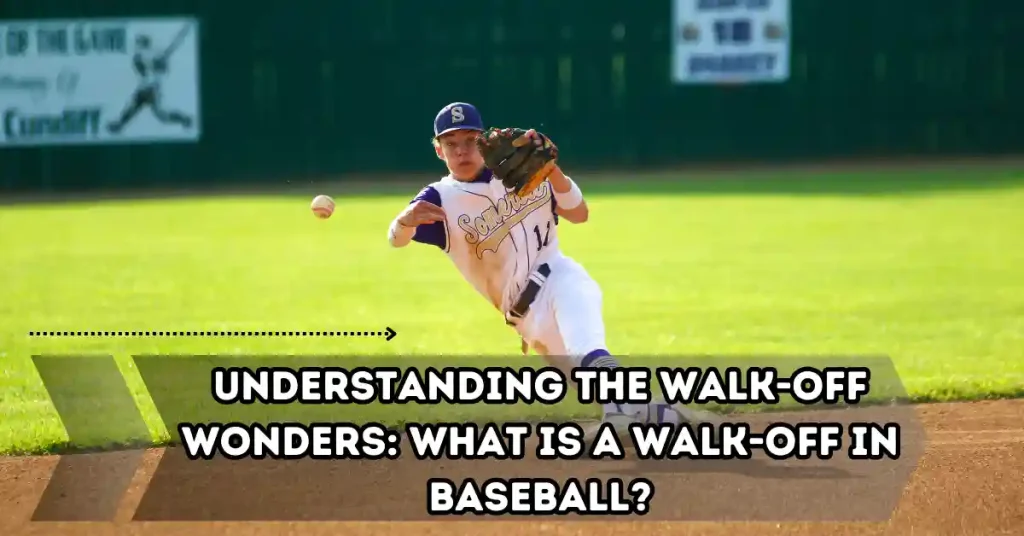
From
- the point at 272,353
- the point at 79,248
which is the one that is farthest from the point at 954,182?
the point at 272,353

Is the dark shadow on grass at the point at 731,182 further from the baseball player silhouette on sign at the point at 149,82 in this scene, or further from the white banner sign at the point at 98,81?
the baseball player silhouette on sign at the point at 149,82

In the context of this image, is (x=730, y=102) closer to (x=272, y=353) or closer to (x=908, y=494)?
(x=272, y=353)

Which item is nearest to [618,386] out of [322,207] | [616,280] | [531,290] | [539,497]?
[531,290]

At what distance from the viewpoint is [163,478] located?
237 inches

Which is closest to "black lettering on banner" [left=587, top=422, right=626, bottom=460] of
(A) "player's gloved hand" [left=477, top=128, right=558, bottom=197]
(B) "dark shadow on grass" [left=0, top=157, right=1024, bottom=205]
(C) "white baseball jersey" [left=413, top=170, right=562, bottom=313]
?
(C) "white baseball jersey" [left=413, top=170, right=562, bottom=313]

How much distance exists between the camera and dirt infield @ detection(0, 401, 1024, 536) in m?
5.08

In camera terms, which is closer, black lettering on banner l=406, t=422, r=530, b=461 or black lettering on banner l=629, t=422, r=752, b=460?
black lettering on banner l=629, t=422, r=752, b=460

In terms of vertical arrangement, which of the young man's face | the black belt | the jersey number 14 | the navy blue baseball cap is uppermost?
the navy blue baseball cap

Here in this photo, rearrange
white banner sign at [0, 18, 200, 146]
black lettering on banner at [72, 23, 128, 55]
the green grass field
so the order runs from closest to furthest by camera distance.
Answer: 1. the green grass field
2. white banner sign at [0, 18, 200, 146]
3. black lettering on banner at [72, 23, 128, 55]

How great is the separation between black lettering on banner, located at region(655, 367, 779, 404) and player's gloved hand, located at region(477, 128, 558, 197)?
1.28m

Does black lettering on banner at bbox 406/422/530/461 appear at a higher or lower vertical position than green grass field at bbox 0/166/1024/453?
higher

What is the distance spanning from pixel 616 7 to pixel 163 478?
18701 millimetres

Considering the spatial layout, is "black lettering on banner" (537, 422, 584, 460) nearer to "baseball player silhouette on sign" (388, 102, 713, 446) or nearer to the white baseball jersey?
"baseball player silhouette on sign" (388, 102, 713, 446)

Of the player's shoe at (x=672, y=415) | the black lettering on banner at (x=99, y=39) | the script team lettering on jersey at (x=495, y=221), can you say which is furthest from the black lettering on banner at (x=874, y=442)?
the black lettering on banner at (x=99, y=39)
